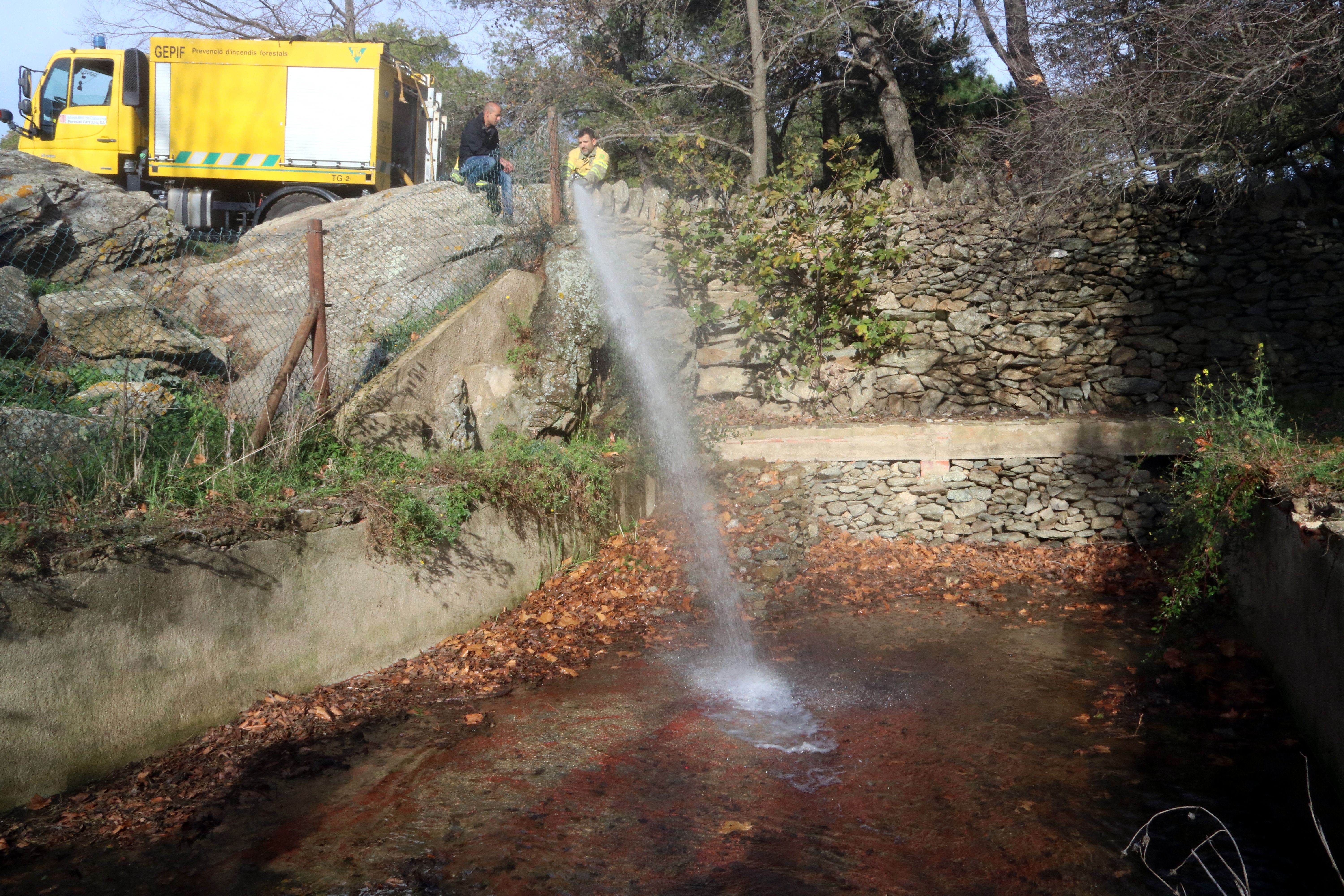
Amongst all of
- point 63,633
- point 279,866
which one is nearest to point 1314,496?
point 279,866

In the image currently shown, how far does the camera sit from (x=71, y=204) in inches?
364

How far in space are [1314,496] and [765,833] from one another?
11.4 ft

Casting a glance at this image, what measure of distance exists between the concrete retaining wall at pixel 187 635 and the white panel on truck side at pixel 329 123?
8.12m

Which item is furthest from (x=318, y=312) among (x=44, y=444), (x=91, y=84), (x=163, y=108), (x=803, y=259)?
(x=91, y=84)

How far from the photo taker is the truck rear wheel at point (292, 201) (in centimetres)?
1187

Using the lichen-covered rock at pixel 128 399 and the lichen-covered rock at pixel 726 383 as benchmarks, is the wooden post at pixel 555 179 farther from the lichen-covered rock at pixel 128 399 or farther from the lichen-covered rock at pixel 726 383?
the lichen-covered rock at pixel 128 399

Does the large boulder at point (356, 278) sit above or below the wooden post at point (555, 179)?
below

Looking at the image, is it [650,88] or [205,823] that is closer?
[205,823]

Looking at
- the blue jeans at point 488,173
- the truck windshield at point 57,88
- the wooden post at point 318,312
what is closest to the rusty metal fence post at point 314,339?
the wooden post at point 318,312

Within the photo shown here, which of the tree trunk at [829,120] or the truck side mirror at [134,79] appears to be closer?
the truck side mirror at [134,79]

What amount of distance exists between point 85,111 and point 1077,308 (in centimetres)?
1338

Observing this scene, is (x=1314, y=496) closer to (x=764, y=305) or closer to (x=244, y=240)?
(x=764, y=305)

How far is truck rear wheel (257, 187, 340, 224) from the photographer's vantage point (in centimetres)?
1187

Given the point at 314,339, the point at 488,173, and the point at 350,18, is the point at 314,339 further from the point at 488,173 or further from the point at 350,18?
the point at 350,18
